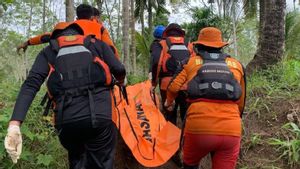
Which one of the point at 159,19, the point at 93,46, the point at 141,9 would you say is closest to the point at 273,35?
the point at 93,46

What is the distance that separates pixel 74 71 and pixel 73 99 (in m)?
0.21

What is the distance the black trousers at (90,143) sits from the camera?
306 cm

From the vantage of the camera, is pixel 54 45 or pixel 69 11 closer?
pixel 54 45

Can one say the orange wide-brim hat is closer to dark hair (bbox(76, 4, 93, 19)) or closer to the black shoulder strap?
the black shoulder strap

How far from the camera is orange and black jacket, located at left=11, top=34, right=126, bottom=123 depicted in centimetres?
294

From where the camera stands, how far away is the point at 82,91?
3.04 meters

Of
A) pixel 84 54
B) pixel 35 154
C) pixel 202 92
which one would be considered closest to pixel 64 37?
pixel 84 54

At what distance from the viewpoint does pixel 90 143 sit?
317cm

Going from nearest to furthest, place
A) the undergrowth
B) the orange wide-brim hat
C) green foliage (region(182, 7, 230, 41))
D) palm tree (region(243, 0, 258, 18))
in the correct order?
the orange wide-brim hat < the undergrowth < green foliage (region(182, 7, 230, 41)) < palm tree (region(243, 0, 258, 18))

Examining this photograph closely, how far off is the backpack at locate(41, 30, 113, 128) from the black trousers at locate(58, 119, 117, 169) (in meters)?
0.10

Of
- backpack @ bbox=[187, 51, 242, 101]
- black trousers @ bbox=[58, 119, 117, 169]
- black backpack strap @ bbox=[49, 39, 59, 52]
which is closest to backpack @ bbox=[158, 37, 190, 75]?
backpack @ bbox=[187, 51, 242, 101]

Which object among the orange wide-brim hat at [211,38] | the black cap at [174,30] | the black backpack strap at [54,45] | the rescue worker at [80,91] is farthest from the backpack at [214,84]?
the black cap at [174,30]

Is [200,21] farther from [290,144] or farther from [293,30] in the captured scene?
[290,144]

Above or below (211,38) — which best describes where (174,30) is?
above
